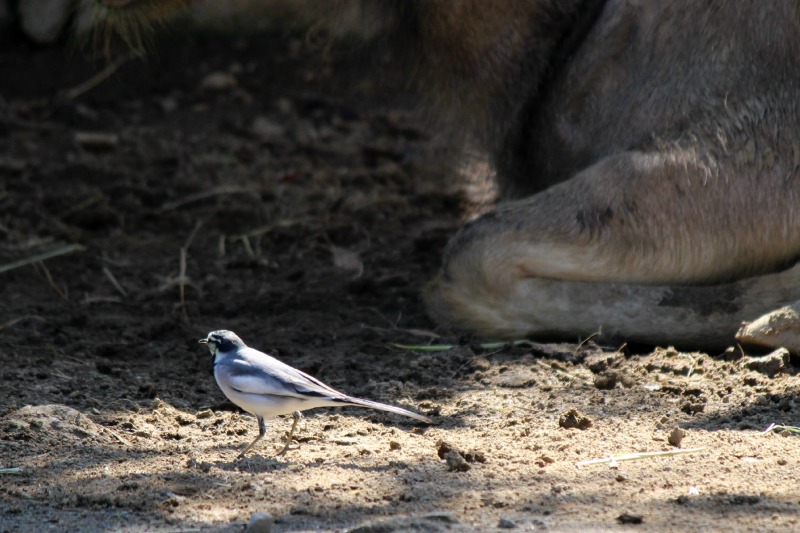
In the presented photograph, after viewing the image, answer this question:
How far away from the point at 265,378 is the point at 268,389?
0.03 metres

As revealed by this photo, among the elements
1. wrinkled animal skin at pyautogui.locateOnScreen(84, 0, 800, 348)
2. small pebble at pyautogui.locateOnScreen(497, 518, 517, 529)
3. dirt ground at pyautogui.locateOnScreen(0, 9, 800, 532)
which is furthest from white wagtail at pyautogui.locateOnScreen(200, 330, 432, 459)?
wrinkled animal skin at pyautogui.locateOnScreen(84, 0, 800, 348)

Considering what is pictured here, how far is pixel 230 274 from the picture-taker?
194 inches

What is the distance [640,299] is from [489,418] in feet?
2.83

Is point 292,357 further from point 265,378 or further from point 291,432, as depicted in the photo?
point 265,378

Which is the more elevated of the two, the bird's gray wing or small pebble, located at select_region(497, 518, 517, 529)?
the bird's gray wing

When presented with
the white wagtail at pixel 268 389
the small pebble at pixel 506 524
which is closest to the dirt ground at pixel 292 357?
the small pebble at pixel 506 524

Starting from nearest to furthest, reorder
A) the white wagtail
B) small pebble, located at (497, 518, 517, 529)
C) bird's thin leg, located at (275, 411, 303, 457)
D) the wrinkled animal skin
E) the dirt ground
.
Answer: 1. small pebble, located at (497, 518, 517, 529)
2. the dirt ground
3. the white wagtail
4. bird's thin leg, located at (275, 411, 303, 457)
5. the wrinkled animal skin

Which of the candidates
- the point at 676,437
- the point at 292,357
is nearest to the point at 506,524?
the point at 676,437

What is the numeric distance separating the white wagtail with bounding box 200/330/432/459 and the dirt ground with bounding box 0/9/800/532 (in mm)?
142

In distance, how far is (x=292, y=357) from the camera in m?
4.01

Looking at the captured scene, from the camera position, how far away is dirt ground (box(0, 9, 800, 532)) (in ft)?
9.20

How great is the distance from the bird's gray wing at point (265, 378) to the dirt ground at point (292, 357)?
0.63ft

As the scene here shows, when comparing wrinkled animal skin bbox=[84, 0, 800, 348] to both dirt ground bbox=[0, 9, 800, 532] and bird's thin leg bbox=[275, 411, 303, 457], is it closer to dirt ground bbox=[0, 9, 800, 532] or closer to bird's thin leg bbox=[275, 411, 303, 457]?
dirt ground bbox=[0, 9, 800, 532]

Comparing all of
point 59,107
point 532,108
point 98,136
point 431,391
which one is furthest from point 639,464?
point 59,107
